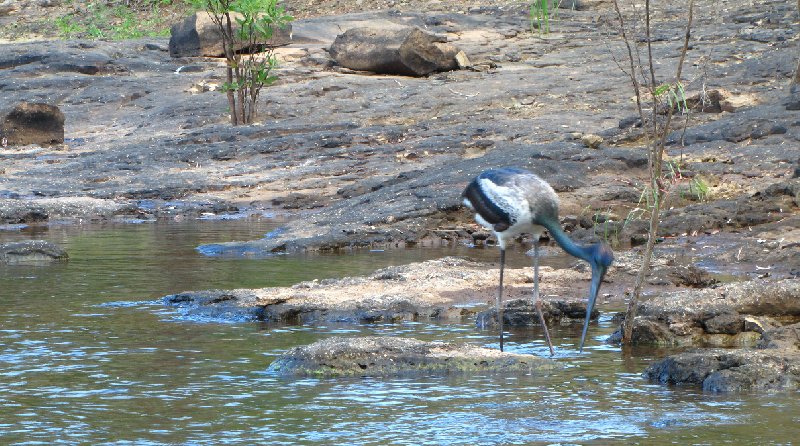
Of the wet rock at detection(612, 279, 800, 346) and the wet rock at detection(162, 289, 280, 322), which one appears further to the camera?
the wet rock at detection(162, 289, 280, 322)

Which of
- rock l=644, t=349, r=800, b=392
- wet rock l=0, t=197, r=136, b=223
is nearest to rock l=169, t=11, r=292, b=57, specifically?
wet rock l=0, t=197, r=136, b=223

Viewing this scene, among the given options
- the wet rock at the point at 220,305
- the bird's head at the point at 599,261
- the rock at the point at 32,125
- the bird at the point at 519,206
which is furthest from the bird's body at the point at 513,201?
the rock at the point at 32,125

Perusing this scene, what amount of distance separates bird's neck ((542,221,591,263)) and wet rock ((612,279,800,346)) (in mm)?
869

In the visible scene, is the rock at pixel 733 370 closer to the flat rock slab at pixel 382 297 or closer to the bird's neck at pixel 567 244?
the bird's neck at pixel 567 244

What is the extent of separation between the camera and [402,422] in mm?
6355

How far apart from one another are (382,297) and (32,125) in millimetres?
15231

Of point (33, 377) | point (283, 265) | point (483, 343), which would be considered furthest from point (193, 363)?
point (283, 265)

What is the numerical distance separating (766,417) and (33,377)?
13.6 ft

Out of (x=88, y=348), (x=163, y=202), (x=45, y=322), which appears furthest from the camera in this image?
(x=163, y=202)

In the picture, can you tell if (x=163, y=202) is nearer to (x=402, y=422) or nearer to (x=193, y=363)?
(x=193, y=363)

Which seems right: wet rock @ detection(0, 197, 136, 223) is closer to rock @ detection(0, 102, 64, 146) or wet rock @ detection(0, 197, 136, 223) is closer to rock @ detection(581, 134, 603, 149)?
rock @ detection(0, 102, 64, 146)

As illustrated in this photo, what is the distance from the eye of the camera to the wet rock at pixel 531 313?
9.17 m

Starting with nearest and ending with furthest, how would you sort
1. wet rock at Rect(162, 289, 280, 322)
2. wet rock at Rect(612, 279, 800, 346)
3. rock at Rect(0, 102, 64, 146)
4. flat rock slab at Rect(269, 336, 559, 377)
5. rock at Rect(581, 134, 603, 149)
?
flat rock slab at Rect(269, 336, 559, 377), wet rock at Rect(612, 279, 800, 346), wet rock at Rect(162, 289, 280, 322), rock at Rect(581, 134, 603, 149), rock at Rect(0, 102, 64, 146)

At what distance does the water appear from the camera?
6133 mm
